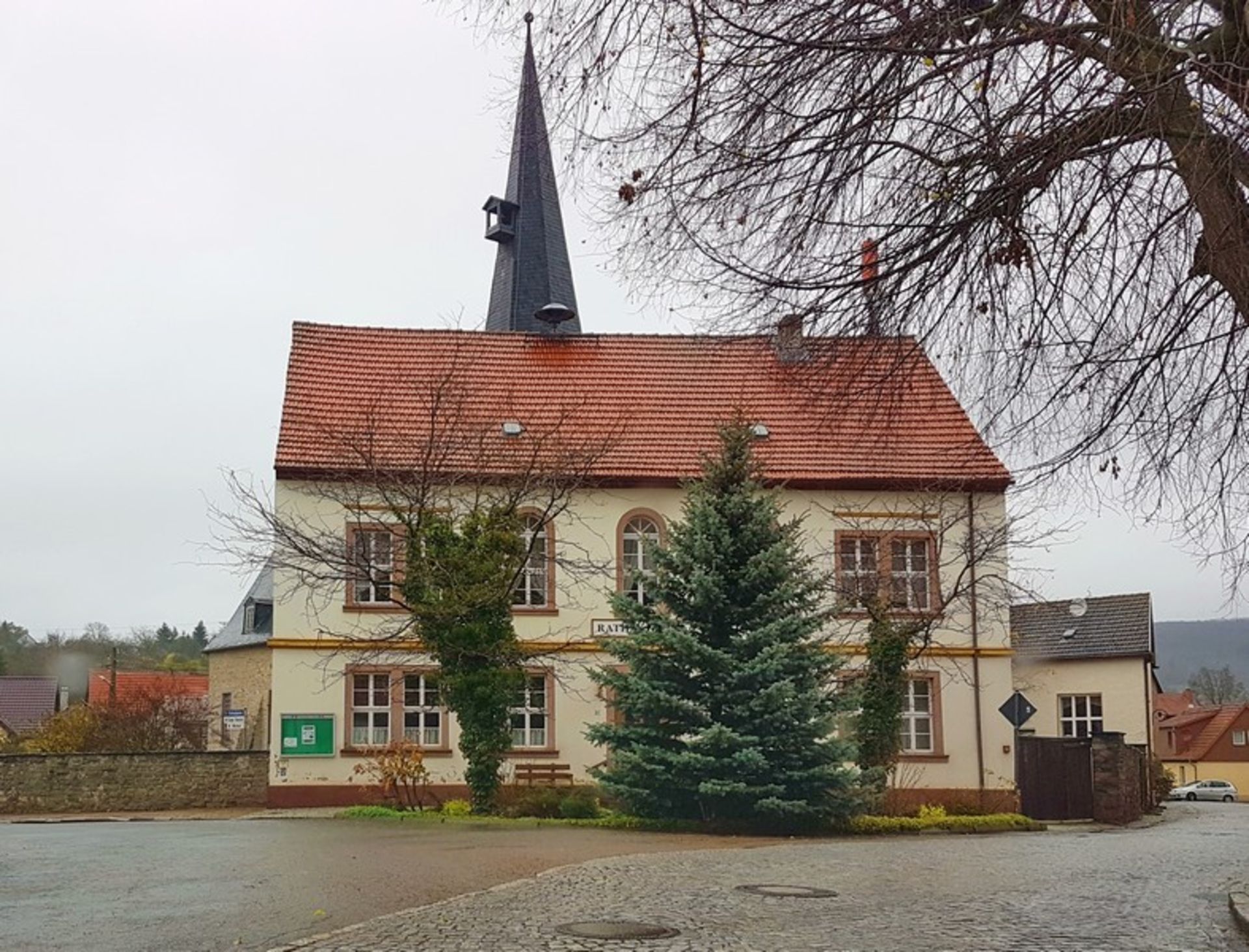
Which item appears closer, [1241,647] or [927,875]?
[1241,647]

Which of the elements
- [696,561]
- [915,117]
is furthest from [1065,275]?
[696,561]

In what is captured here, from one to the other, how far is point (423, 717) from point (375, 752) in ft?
4.58

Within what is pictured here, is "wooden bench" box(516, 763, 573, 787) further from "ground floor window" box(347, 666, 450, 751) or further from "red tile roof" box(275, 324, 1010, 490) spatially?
"red tile roof" box(275, 324, 1010, 490)

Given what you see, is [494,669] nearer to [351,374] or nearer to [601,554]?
[601,554]

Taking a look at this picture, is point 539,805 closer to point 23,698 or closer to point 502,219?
point 502,219

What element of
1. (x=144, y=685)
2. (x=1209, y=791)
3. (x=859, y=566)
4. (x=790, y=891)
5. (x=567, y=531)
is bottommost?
(x=1209, y=791)

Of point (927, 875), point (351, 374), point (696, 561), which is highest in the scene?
point (351, 374)

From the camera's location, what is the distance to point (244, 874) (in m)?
13.1

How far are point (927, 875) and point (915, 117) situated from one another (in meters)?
8.30

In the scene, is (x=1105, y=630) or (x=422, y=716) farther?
(x=1105, y=630)

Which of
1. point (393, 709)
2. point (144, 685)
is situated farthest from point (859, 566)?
point (144, 685)

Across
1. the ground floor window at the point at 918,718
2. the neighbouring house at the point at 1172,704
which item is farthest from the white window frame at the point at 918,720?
the neighbouring house at the point at 1172,704

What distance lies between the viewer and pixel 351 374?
107 ft

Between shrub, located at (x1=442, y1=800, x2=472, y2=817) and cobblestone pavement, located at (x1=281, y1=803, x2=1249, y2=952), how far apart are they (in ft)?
22.6
